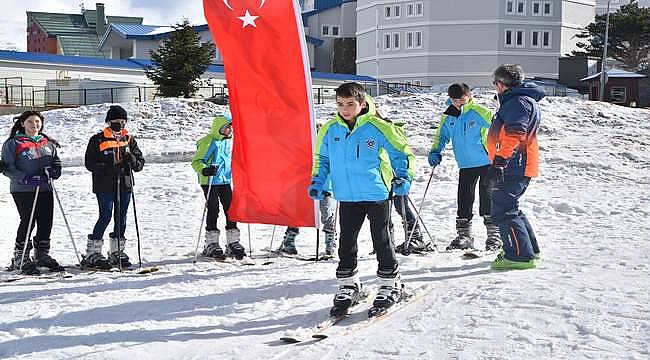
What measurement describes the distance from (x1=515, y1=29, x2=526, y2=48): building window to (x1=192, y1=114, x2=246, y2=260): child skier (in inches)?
1930

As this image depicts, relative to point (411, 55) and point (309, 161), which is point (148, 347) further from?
point (411, 55)

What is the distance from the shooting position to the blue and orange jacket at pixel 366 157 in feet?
16.8

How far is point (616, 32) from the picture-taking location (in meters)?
52.7

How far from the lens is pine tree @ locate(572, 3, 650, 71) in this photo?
169 feet

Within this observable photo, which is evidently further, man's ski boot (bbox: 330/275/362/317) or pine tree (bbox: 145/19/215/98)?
pine tree (bbox: 145/19/215/98)

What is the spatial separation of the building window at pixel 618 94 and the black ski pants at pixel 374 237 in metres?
41.8

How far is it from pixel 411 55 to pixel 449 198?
142 feet

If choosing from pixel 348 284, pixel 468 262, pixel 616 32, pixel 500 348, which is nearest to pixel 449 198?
pixel 468 262

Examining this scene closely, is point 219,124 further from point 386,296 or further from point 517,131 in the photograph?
point 386,296

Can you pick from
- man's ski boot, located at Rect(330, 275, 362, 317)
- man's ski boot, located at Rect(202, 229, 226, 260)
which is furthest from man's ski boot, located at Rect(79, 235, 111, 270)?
man's ski boot, located at Rect(330, 275, 362, 317)

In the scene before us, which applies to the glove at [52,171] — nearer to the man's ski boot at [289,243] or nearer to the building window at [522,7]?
the man's ski boot at [289,243]

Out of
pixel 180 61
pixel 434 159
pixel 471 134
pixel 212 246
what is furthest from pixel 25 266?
pixel 180 61

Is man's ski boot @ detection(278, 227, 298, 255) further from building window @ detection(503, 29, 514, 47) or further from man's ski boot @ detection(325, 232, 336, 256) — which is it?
building window @ detection(503, 29, 514, 47)

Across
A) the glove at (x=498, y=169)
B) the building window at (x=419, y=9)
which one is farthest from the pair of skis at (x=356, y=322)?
the building window at (x=419, y=9)
